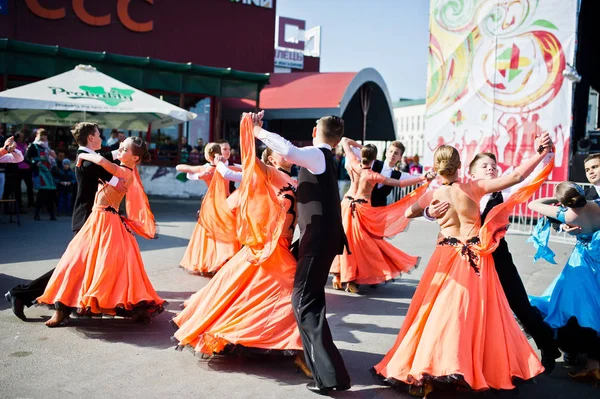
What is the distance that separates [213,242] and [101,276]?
2826 millimetres

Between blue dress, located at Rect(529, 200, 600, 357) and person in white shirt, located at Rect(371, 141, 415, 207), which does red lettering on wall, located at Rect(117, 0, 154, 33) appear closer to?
person in white shirt, located at Rect(371, 141, 415, 207)

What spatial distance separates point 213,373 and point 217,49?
2119 cm

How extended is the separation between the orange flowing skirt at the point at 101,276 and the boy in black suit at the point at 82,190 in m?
0.17

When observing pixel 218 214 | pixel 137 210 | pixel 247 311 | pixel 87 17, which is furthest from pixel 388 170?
pixel 87 17

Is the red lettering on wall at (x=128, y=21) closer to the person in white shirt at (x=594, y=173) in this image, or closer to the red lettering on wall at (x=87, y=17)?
the red lettering on wall at (x=87, y=17)

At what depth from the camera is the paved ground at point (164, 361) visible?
4102mm

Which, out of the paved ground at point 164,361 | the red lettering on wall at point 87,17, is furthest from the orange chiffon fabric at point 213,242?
the red lettering on wall at point 87,17

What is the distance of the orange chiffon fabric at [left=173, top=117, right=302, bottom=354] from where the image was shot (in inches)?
171

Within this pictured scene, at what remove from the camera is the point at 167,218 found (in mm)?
14180

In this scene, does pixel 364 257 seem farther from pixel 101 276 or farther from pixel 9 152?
pixel 9 152

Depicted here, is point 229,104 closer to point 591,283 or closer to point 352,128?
point 352,128

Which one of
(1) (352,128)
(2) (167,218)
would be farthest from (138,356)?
(1) (352,128)

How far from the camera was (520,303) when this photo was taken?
4.52 meters

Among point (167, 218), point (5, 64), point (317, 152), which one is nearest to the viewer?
point (317, 152)
